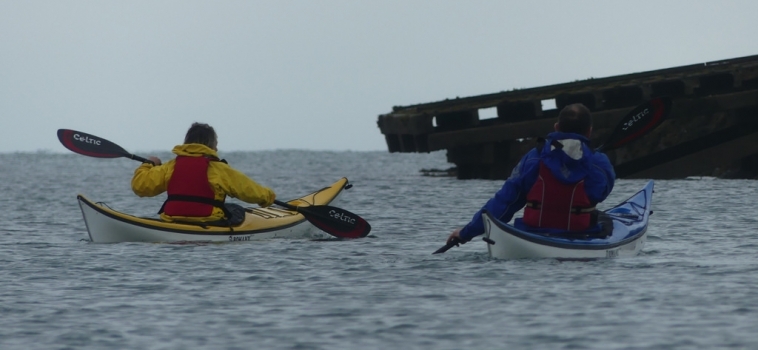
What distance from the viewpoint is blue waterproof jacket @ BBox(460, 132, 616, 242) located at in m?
9.05

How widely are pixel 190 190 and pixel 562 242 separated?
3840 millimetres

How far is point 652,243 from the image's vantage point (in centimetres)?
1173

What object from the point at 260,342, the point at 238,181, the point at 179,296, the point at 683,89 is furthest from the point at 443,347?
the point at 683,89

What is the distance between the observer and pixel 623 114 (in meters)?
20.5

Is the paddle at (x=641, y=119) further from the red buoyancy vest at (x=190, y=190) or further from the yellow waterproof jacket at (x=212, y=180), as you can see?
the red buoyancy vest at (x=190, y=190)

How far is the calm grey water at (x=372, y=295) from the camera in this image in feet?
22.3

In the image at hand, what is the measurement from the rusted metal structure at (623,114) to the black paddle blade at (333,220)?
9021 mm

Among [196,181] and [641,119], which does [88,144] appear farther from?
[641,119]

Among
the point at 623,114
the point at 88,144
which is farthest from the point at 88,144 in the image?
the point at 623,114

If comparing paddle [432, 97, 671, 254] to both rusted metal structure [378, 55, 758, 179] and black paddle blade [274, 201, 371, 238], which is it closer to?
black paddle blade [274, 201, 371, 238]

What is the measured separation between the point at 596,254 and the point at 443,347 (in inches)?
130

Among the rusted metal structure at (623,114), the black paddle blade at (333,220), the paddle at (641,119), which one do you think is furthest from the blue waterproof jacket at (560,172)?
the rusted metal structure at (623,114)

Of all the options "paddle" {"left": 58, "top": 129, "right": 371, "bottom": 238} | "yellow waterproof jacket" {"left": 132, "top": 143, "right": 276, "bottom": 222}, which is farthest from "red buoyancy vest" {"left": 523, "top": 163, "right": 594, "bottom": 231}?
"paddle" {"left": 58, "top": 129, "right": 371, "bottom": 238}

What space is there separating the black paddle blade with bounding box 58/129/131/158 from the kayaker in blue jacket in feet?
16.1
